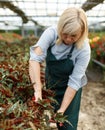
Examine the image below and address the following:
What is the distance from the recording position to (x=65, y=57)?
3150 millimetres

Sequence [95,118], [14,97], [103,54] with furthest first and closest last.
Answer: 1. [103,54]
2. [95,118]
3. [14,97]

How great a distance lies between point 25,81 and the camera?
9.64 feet

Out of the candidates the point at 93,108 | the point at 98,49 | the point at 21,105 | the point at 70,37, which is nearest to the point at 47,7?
the point at 98,49

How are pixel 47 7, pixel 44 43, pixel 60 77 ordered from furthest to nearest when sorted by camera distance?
pixel 47 7 → pixel 60 77 → pixel 44 43

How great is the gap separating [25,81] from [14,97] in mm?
385

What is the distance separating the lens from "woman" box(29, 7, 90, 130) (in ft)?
8.89

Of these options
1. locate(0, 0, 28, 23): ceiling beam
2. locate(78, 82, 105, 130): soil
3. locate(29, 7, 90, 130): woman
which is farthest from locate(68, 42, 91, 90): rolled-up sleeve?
locate(0, 0, 28, 23): ceiling beam

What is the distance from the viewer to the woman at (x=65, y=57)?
271 centimetres

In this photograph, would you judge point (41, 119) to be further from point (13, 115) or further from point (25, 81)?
point (25, 81)

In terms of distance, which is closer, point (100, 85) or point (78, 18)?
point (78, 18)

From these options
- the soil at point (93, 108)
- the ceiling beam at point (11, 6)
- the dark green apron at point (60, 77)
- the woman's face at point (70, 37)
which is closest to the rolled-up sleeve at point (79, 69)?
the dark green apron at point (60, 77)

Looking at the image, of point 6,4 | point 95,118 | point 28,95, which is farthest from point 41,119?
point 6,4

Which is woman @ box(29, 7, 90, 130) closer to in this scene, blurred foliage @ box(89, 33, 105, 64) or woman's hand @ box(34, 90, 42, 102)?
woman's hand @ box(34, 90, 42, 102)

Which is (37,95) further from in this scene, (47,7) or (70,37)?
(47,7)
